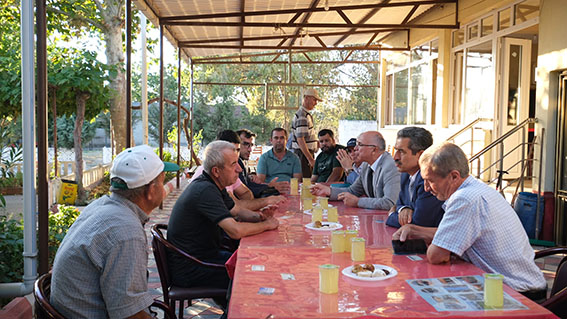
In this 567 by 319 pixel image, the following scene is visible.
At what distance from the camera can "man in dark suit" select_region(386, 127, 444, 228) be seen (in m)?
3.06

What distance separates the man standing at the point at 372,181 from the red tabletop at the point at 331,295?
63.4 inches

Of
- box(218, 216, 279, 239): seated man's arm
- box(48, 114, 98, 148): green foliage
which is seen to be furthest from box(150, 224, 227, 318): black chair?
box(48, 114, 98, 148): green foliage

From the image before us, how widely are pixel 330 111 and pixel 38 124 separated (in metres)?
29.9

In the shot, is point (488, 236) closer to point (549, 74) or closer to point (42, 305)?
point (42, 305)

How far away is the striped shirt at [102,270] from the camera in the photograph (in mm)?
1945

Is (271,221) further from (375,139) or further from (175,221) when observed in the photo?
(375,139)

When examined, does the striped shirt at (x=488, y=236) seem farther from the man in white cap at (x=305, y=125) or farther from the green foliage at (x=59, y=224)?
the man in white cap at (x=305, y=125)

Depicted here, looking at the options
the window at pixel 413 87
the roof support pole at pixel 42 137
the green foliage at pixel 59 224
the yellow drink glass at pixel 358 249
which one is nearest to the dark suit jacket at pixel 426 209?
the yellow drink glass at pixel 358 249

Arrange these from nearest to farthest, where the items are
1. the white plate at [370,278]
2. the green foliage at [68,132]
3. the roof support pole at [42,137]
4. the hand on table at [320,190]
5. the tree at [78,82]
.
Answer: the white plate at [370,278]
the roof support pole at [42,137]
the hand on table at [320,190]
the tree at [78,82]
the green foliage at [68,132]

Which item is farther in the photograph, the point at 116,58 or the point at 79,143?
the point at 116,58

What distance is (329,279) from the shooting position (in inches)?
78.1

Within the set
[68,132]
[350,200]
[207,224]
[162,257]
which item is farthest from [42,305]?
[68,132]

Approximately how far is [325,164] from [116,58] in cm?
602

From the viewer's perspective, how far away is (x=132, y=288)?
1.97 m
